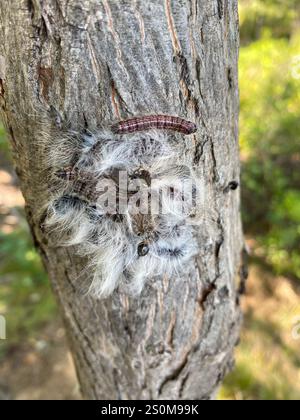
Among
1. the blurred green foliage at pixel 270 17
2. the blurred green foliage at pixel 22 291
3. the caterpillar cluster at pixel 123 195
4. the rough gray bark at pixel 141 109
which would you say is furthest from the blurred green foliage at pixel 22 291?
the blurred green foliage at pixel 270 17

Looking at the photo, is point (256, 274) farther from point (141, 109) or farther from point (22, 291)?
point (141, 109)

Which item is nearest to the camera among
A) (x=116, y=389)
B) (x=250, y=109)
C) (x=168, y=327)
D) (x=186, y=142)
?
(x=186, y=142)

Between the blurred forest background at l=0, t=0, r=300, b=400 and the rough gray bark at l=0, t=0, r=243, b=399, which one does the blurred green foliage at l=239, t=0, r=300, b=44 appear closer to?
the blurred forest background at l=0, t=0, r=300, b=400

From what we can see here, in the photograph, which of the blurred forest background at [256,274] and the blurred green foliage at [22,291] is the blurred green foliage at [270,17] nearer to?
the blurred forest background at [256,274]

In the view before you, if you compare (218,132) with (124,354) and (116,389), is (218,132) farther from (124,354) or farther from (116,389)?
(116,389)

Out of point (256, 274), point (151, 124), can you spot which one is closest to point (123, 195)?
point (151, 124)

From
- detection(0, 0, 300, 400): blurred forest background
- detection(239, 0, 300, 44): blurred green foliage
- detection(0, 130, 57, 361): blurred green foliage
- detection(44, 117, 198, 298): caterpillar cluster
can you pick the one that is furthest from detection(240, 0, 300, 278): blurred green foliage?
detection(44, 117, 198, 298): caterpillar cluster

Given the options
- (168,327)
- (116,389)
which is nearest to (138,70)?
(168,327)
